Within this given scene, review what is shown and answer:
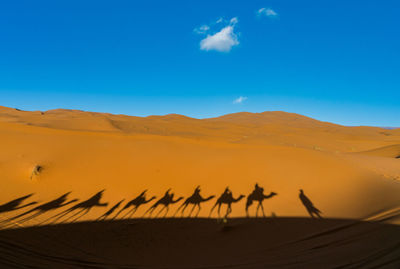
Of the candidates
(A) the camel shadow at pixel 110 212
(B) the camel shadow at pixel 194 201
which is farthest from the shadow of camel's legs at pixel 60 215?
(B) the camel shadow at pixel 194 201

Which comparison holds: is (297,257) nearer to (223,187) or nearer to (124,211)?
(223,187)

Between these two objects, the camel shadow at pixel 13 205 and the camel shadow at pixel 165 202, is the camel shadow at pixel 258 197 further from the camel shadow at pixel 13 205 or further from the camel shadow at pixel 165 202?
the camel shadow at pixel 13 205

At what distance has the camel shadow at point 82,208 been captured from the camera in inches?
207

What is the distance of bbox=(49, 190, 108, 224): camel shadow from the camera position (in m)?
5.25

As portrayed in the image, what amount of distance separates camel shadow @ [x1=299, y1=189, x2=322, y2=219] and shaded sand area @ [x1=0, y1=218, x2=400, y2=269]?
0.44 m

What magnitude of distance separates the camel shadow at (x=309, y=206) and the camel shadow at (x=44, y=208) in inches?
254

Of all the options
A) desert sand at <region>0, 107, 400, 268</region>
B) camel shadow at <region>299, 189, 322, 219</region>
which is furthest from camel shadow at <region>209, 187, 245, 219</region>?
camel shadow at <region>299, 189, 322, 219</region>

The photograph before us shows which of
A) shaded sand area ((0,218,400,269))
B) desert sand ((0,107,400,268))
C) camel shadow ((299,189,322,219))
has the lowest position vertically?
shaded sand area ((0,218,400,269))

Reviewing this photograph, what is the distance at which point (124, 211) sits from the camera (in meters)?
5.72

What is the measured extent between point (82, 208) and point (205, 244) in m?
3.60

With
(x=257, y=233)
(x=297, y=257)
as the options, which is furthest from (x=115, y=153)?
(x=297, y=257)

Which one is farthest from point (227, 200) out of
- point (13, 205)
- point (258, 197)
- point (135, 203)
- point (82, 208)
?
point (13, 205)

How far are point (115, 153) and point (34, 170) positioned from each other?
281 cm

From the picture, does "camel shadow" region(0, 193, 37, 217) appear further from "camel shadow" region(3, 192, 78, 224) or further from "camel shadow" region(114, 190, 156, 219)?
"camel shadow" region(114, 190, 156, 219)
